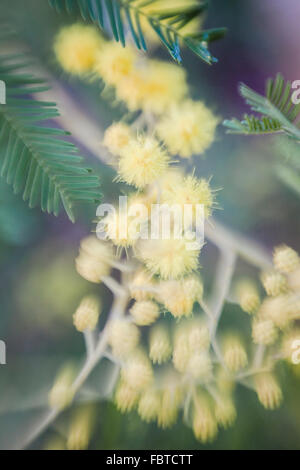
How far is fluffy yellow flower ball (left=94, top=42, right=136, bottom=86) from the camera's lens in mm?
399

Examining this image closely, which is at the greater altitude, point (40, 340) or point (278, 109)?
point (278, 109)

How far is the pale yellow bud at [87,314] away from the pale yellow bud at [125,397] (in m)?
0.07

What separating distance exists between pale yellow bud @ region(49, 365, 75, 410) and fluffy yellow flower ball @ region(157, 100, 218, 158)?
0.85 ft

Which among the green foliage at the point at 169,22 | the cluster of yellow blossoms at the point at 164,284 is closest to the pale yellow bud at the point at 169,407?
the cluster of yellow blossoms at the point at 164,284

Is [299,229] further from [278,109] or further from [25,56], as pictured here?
[25,56]

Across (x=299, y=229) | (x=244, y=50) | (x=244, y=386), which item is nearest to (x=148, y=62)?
(x=244, y=50)

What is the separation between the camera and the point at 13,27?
40 cm

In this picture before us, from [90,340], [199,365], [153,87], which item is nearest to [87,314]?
[90,340]

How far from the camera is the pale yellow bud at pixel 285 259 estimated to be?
42 centimetres

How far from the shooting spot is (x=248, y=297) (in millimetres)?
419

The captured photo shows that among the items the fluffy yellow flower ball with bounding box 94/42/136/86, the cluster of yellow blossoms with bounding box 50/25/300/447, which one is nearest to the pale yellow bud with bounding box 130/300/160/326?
the cluster of yellow blossoms with bounding box 50/25/300/447

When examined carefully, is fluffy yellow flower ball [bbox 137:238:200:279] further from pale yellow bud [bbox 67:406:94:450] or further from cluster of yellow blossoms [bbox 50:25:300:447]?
pale yellow bud [bbox 67:406:94:450]

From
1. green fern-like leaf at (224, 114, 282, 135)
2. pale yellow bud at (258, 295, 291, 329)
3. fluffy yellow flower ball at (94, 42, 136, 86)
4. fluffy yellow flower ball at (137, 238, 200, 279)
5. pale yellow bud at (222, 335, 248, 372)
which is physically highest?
fluffy yellow flower ball at (94, 42, 136, 86)

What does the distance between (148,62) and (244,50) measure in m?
0.10
